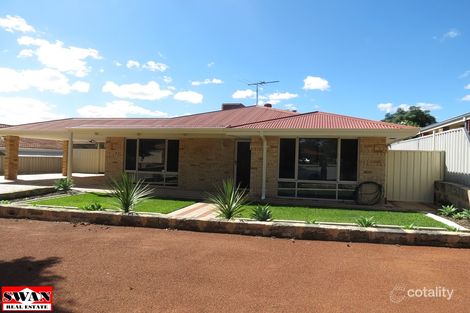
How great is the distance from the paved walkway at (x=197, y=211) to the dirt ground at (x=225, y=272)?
1388 millimetres

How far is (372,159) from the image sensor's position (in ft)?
36.8

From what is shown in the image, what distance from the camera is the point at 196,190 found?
14.3 meters

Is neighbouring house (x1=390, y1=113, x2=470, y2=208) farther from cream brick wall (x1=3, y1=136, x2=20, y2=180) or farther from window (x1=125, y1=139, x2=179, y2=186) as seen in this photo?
cream brick wall (x1=3, y1=136, x2=20, y2=180)

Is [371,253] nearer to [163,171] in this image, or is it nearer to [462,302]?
[462,302]

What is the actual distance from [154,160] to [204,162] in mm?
2249

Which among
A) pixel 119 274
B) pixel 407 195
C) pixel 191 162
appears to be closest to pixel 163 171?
pixel 191 162

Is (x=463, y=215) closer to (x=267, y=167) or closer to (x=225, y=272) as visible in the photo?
(x=267, y=167)

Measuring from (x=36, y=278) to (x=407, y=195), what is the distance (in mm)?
11384

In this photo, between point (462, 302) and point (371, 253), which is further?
point (371, 253)

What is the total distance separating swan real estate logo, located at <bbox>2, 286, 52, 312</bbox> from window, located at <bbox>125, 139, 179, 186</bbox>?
10565 millimetres

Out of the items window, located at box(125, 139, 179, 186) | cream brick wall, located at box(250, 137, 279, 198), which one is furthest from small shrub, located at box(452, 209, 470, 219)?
window, located at box(125, 139, 179, 186)

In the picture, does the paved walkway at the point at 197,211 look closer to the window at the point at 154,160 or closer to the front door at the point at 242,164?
the front door at the point at 242,164

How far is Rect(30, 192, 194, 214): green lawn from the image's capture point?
30.1 feet

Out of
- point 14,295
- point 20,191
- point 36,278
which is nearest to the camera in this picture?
point 14,295
